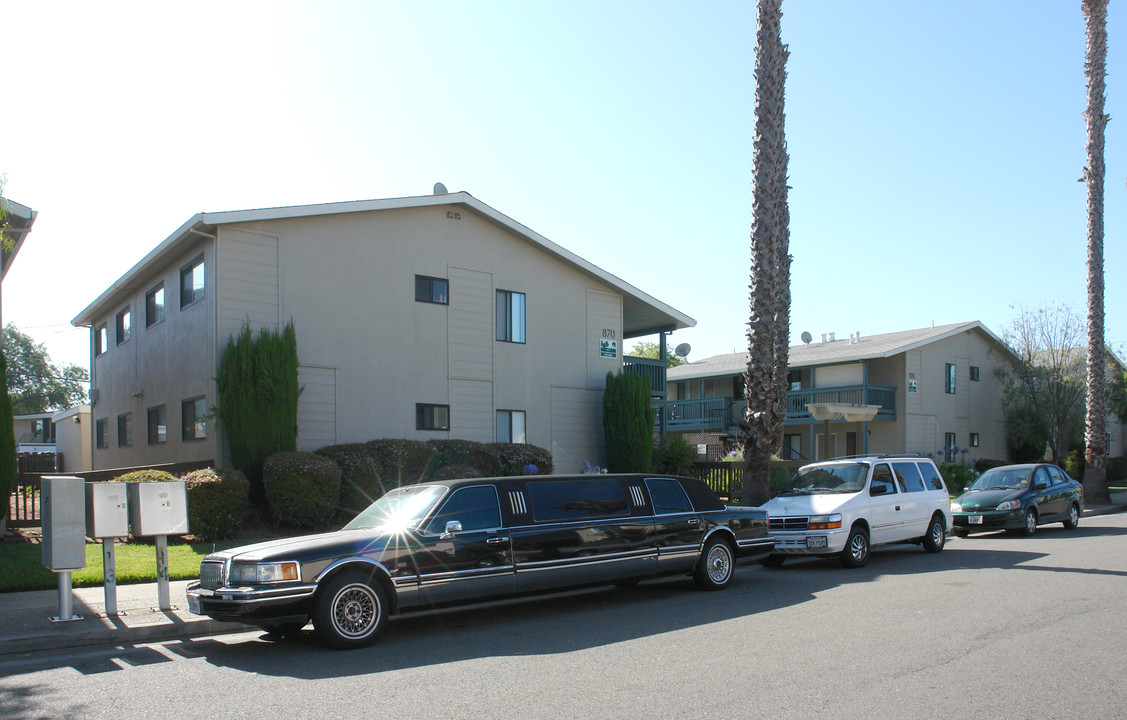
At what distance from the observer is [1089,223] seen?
26625 mm

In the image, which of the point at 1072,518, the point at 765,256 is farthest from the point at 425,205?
the point at 1072,518

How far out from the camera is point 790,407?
120ft

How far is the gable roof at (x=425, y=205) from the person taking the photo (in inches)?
701

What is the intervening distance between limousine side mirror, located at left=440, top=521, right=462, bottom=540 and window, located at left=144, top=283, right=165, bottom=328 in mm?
14933

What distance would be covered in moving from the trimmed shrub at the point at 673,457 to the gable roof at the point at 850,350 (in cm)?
1252

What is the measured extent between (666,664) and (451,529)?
8.94ft

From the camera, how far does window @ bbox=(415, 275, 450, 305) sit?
806 inches

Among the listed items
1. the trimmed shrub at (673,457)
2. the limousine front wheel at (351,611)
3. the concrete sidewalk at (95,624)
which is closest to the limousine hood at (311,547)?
the limousine front wheel at (351,611)

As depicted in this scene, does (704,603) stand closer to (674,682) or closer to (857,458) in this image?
(674,682)

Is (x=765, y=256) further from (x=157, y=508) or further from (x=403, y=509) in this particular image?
(x=157, y=508)

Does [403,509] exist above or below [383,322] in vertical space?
below

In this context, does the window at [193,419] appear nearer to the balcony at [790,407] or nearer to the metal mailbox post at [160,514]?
the metal mailbox post at [160,514]

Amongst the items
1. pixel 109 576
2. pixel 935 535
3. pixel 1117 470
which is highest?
pixel 109 576

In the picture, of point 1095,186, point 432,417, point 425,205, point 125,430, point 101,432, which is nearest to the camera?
point 425,205
